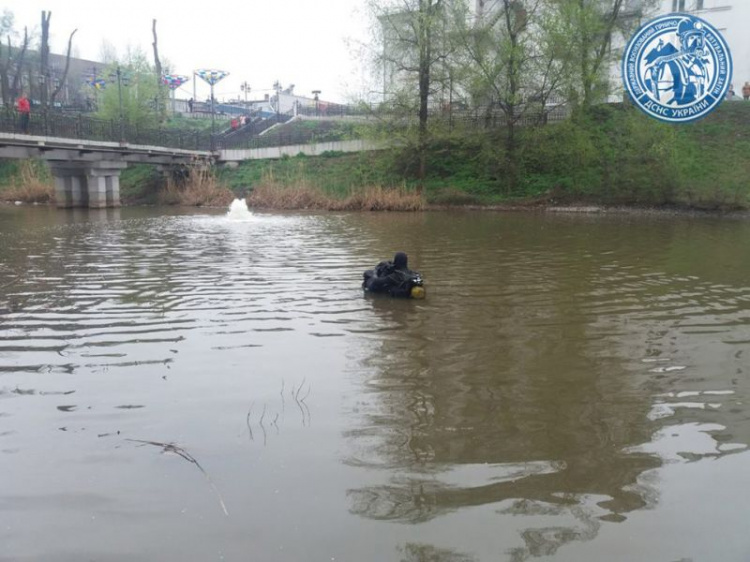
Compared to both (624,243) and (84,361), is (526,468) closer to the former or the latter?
(84,361)

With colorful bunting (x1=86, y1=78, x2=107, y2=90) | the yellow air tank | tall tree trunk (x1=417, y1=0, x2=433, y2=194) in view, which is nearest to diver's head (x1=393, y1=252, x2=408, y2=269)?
the yellow air tank

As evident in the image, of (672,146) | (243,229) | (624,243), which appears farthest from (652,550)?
(672,146)

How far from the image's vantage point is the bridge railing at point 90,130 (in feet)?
103

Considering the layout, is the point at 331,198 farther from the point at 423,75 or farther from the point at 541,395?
the point at 541,395

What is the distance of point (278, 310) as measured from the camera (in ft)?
31.7

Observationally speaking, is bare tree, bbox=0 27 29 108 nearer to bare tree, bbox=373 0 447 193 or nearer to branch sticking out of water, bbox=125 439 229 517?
bare tree, bbox=373 0 447 193

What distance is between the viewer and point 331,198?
37188mm

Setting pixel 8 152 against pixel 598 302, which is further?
pixel 8 152

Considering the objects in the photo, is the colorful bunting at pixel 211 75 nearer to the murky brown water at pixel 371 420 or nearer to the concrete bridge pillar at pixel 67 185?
the concrete bridge pillar at pixel 67 185

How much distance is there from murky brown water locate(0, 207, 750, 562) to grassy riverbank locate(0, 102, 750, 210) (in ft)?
77.2

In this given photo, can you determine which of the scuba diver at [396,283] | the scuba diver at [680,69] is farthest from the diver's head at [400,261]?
the scuba diver at [680,69]

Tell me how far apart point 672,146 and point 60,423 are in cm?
3474

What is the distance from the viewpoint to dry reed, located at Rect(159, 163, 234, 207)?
139ft

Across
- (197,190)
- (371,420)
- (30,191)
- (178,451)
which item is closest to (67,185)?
(30,191)
